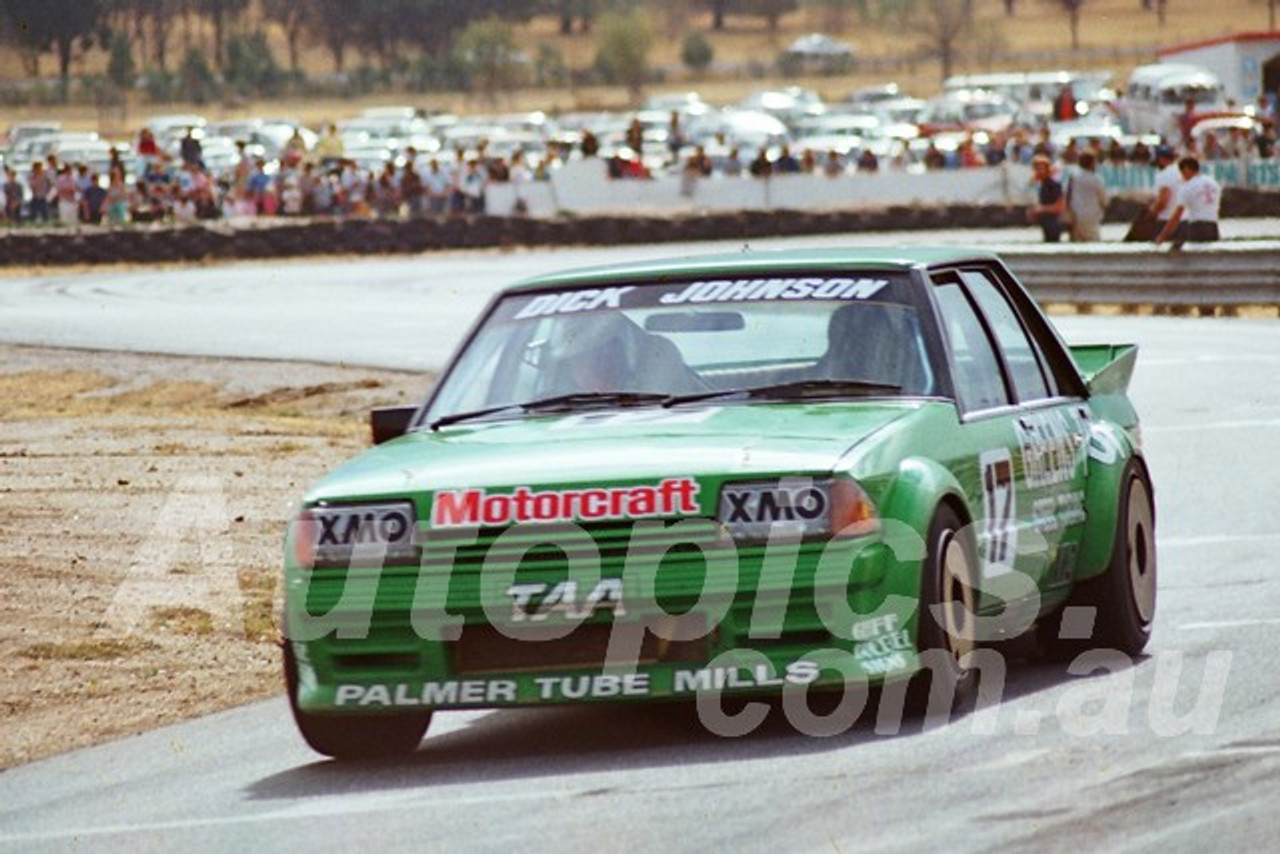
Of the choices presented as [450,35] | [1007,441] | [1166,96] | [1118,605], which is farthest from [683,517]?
[450,35]

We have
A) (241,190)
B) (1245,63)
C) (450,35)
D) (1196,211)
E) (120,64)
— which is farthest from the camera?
(450,35)

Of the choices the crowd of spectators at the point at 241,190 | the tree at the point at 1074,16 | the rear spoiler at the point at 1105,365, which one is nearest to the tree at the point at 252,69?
the tree at the point at 1074,16

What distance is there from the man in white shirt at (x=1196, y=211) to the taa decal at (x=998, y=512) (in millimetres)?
21504

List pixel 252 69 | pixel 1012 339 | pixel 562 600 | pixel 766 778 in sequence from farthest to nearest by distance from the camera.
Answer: pixel 252 69
pixel 1012 339
pixel 562 600
pixel 766 778

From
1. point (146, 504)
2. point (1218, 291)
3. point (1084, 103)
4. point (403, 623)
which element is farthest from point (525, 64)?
point (403, 623)

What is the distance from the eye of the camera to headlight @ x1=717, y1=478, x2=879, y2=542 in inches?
270

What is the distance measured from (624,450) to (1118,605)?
191cm

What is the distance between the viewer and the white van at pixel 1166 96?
62750mm

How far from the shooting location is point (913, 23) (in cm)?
11988

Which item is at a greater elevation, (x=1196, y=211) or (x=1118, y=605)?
(x=1118, y=605)

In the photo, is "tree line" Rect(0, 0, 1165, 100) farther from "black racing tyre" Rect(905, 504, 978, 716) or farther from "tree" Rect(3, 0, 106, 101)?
"black racing tyre" Rect(905, 504, 978, 716)

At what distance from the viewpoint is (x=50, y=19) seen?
1711 inches

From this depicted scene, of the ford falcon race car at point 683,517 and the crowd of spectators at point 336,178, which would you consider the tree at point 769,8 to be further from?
the ford falcon race car at point 683,517

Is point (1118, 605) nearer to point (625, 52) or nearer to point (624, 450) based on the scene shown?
point (624, 450)
